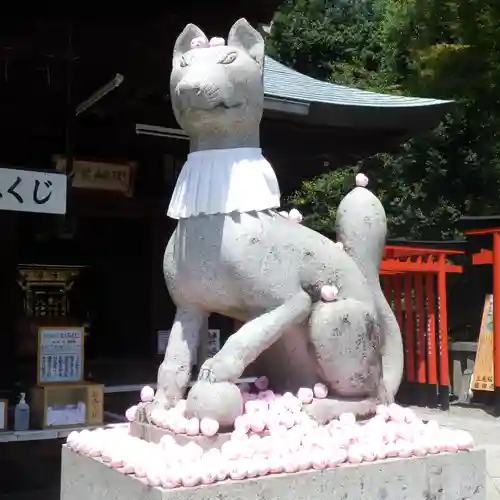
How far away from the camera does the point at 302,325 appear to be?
2791 millimetres

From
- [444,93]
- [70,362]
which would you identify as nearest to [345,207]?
[70,362]

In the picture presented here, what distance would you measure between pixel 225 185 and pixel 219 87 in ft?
1.16

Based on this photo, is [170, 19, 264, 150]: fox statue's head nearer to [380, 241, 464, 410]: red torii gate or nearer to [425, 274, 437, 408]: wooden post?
[380, 241, 464, 410]: red torii gate

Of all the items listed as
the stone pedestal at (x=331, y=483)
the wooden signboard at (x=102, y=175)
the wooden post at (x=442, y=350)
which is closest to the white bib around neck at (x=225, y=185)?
the stone pedestal at (x=331, y=483)

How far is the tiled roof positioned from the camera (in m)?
5.59

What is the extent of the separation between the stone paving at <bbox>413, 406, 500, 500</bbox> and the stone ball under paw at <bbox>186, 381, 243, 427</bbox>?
296 centimetres

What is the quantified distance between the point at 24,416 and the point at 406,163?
36.6ft

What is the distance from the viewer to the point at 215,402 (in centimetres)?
251

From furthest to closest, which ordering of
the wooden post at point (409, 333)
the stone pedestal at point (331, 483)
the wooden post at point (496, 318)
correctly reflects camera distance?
the wooden post at point (409, 333) → the wooden post at point (496, 318) → the stone pedestal at point (331, 483)

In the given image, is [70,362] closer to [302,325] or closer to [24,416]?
[24,416]

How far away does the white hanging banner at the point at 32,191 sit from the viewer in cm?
427

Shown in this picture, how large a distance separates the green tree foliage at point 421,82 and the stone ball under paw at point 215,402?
757 cm

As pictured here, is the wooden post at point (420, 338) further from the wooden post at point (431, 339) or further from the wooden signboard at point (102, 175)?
the wooden signboard at point (102, 175)

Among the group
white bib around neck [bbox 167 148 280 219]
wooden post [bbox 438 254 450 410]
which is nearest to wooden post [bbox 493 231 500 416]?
wooden post [bbox 438 254 450 410]
